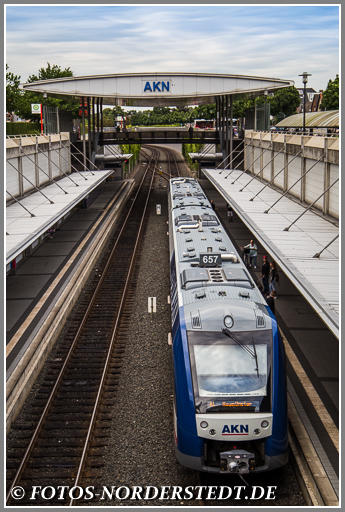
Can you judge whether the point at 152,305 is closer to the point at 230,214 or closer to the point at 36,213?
the point at 36,213

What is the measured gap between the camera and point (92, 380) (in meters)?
15.8

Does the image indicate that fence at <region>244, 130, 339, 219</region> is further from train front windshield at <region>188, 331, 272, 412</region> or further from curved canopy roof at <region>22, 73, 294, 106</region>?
train front windshield at <region>188, 331, 272, 412</region>

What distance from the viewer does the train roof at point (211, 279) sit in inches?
460

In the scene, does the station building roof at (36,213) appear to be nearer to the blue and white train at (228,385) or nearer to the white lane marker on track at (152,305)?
the white lane marker on track at (152,305)

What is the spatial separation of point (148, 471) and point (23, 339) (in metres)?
7.41

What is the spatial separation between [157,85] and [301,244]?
29188 millimetres

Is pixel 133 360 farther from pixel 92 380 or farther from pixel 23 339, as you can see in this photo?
pixel 23 339

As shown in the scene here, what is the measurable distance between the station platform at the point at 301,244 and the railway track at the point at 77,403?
554 centimetres

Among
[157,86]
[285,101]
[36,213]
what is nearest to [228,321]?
[36,213]

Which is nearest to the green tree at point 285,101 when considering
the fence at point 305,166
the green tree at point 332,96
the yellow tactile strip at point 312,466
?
the green tree at point 332,96

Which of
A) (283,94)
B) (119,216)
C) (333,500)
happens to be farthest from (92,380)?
(283,94)

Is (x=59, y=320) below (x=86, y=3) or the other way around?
below

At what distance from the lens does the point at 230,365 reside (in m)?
11.0

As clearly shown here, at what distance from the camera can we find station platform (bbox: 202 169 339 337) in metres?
12.4
